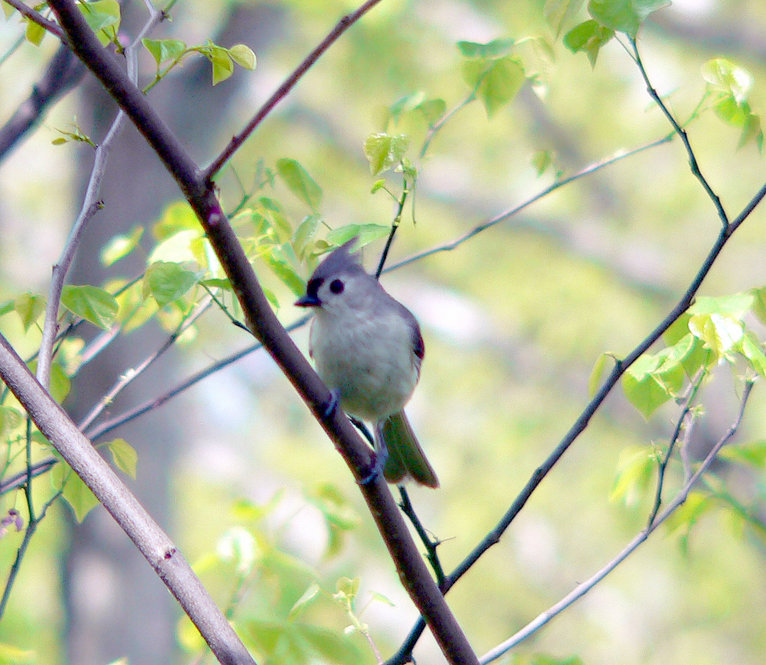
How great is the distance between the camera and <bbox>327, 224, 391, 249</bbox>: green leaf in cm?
126

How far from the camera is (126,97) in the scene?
967 mm

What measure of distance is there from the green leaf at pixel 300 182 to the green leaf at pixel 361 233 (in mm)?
232

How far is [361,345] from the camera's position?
1.91 m

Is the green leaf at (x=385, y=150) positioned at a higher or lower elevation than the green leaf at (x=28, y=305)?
lower

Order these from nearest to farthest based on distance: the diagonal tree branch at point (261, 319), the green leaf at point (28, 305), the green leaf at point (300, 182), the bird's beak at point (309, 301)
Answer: the diagonal tree branch at point (261, 319) < the green leaf at point (28, 305) < the green leaf at point (300, 182) < the bird's beak at point (309, 301)

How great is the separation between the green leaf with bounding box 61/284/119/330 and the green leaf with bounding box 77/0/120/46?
381mm

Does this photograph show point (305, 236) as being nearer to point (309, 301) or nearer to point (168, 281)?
point (168, 281)

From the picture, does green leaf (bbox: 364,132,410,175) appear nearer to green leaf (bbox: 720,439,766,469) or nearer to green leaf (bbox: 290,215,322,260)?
green leaf (bbox: 290,215,322,260)

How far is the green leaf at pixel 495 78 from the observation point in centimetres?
158

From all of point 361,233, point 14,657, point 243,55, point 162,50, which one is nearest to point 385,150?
point 361,233

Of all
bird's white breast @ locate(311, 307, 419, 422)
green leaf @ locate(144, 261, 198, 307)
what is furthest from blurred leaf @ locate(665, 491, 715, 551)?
green leaf @ locate(144, 261, 198, 307)

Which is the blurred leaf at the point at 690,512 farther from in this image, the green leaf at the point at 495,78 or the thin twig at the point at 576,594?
the green leaf at the point at 495,78

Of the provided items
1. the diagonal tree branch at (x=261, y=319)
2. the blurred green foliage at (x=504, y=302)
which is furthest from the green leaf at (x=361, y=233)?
→ the blurred green foliage at (x=504, y=302)

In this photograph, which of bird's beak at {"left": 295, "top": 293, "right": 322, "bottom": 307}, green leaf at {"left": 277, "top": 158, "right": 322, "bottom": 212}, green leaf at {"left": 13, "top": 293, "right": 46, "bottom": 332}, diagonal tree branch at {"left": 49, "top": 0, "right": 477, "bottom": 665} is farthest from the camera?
bird's beak at {"left": 295, "top": 293, "right": 322, "bottom": 307}
